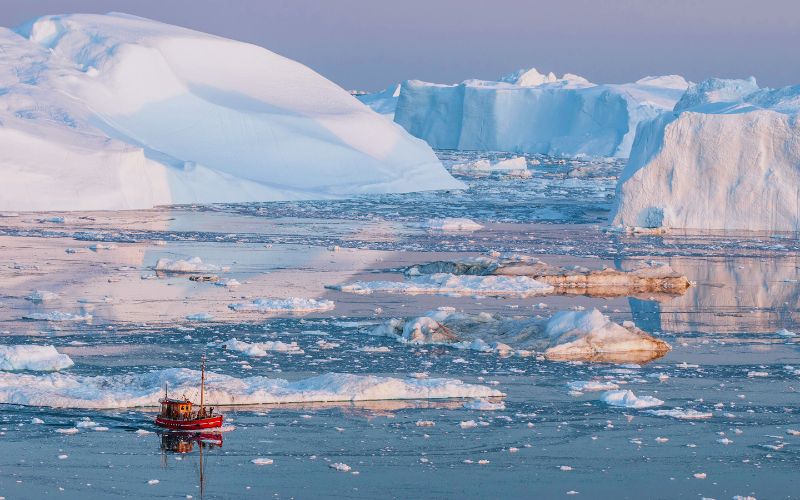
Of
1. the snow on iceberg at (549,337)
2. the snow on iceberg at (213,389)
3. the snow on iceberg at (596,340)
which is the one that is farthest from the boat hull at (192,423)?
the snow on iceberg at (596,340)

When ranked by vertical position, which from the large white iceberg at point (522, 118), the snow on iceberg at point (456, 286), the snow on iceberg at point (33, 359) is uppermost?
the large white iceberg at point (522, 118)

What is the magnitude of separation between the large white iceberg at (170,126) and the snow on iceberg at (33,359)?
578 inches

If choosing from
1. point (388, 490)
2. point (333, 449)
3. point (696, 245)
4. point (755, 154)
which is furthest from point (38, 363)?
point (755, 154)

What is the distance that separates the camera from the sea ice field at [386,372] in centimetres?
795

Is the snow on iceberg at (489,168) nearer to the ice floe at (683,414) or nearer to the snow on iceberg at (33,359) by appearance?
the snow on iceberg at (33,359)

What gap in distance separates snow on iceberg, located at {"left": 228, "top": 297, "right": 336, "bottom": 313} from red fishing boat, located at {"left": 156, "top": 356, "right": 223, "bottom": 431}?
4.86m

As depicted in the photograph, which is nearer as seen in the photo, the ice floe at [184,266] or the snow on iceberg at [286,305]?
the snow on iceberg at [286,305]

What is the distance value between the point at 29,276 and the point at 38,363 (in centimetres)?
586

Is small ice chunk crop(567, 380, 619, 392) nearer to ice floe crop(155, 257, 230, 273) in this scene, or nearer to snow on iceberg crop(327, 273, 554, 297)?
snow on iceberg crop(327, 273, 554, 297)

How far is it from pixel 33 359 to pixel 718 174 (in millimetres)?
15692

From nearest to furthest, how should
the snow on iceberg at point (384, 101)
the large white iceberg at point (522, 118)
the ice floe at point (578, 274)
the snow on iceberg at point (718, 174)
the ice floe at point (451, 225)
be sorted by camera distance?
the ice floe at point (578, 274) < the snow on iceberg at point (718, 174) < the ice floe at point (451, 225) < the large white iceberg at point (522, 118) < the snow on iceberg at point (384, 101)

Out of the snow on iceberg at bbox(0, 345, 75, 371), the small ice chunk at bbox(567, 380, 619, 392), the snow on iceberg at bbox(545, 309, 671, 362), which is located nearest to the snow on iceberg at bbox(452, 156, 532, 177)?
the snow on iceberg at bbox(545, 309, 671, 362)

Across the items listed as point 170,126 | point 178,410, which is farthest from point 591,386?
point 170,126

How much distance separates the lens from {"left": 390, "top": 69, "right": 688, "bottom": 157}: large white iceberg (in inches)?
2067
